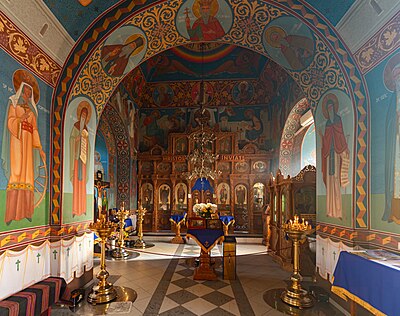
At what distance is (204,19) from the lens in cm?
516

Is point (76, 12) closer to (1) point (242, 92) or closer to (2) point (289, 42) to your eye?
(2) point (289, 42)

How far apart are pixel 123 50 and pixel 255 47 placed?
3056mm

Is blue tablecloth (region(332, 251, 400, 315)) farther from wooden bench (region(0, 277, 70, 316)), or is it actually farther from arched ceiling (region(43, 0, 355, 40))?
wooden bench (region(0, 277, 70, 316))

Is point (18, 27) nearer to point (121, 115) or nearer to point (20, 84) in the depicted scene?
point (20, 84)

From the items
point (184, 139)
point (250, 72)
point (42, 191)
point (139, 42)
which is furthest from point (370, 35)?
point (184, 139)

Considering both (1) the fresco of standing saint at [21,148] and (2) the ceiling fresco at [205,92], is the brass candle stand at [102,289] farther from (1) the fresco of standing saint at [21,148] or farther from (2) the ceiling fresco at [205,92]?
(2) the ceiling fresco at [205,92]

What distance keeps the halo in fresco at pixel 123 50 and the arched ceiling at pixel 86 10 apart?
0.46 meters

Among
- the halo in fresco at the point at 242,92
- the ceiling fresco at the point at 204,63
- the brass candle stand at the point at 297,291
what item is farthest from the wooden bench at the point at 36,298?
the halo in fresco at the point at 242,92

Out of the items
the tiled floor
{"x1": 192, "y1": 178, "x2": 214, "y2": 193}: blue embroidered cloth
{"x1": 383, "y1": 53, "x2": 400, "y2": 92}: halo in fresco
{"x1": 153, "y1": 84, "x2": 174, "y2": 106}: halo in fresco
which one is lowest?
the tiled floor

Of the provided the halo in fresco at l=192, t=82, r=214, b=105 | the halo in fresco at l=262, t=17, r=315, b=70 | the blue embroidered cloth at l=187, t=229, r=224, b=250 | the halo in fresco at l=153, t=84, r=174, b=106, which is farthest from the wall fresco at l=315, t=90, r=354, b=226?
the halo in fresco at l=153, t=84, r=174, b=106

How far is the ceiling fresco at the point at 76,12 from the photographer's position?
13.7ft

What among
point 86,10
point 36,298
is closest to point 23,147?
point 36,298

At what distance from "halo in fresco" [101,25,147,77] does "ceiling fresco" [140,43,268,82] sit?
18.1ft

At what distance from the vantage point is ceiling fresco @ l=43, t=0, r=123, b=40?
4.19 metres
